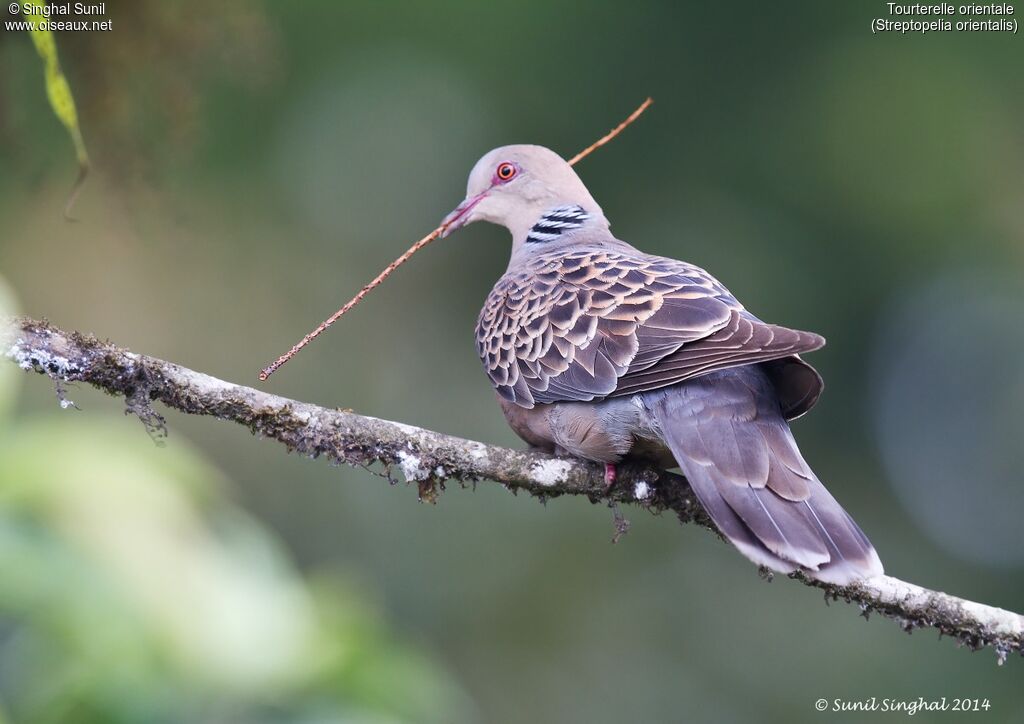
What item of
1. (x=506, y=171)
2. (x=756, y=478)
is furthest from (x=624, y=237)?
(x=756, y=478)

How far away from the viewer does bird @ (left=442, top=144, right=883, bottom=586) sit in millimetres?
2998

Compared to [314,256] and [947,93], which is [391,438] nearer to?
[314,256]

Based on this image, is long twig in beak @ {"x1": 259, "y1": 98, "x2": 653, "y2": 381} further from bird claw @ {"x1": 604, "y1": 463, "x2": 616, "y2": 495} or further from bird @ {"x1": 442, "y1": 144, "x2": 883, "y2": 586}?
bird claw @ {"x1": 604, "y1": 463, "x2": 616, "y2": 495}

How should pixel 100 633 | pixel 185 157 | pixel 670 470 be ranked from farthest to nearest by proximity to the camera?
pixel 185 157 → pixel 670 470 → pixel 100 633

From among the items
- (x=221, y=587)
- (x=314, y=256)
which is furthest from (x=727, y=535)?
(x=314, y=256)

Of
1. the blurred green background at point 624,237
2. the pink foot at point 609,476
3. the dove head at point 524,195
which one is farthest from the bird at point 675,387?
the blurred green background at point 624,237

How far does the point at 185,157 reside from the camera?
201 inches

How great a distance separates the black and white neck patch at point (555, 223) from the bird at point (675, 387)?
25 centimetres

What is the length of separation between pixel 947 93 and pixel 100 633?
873 centimetres

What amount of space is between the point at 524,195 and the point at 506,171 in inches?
5.7

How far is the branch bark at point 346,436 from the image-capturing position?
284 cm

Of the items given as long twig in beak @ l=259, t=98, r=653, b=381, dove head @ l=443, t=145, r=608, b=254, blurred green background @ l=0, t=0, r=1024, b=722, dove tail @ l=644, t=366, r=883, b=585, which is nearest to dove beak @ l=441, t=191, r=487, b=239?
dove head @ l=443, t=145, r=608, b=254

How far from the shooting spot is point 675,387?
344cm

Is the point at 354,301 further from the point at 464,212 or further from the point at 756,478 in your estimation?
the point at 464,212
